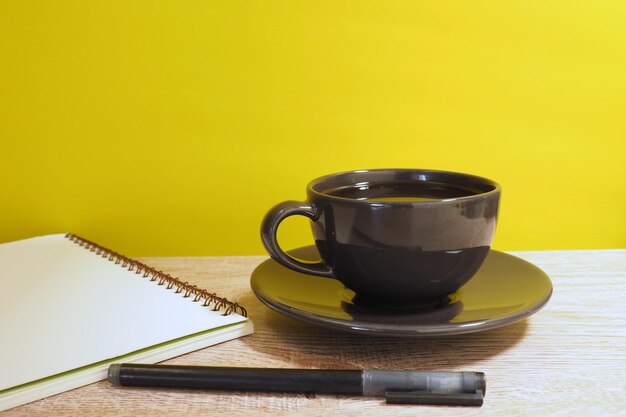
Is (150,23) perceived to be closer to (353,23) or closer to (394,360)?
(353,23)

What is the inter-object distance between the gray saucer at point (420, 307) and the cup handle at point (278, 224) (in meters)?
0.03

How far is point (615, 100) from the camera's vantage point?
32.3 inches

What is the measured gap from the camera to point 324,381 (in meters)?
0.43

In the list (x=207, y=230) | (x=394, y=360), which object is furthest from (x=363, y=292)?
(x=207, y=230)

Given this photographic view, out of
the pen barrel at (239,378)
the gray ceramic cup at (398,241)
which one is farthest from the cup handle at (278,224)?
the pen barrel at (239,378)

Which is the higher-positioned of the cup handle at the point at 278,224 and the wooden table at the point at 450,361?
the cup handle at the point at 278,224

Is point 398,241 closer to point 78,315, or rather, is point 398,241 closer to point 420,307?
point 420,307

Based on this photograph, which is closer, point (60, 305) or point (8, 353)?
point (8, 353)

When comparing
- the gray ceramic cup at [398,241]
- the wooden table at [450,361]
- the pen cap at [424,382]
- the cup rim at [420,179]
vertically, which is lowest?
the wooden table at [450,361]

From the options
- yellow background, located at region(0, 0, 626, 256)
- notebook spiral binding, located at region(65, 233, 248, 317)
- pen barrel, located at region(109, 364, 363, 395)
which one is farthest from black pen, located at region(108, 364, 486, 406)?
yellow background, located at region(0, 0, 626, 256)

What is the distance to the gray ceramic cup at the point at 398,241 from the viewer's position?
1.57ft

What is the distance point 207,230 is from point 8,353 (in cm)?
41

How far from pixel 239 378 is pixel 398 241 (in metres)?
0.16

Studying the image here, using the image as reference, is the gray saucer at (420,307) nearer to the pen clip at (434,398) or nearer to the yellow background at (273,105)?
the pen clip at (434,398)
